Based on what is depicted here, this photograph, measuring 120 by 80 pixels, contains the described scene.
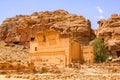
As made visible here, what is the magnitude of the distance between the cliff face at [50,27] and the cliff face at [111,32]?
11.4 feet

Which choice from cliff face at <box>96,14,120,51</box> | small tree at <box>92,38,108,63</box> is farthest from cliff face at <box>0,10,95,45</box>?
small tree at <box>92,38,108,63</box>

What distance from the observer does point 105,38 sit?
60375 millimetres

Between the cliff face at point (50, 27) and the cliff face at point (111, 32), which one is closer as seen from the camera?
the cliff face at point (111, 32)

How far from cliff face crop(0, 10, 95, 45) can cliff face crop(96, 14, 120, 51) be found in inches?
136

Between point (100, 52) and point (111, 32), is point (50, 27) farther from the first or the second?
point (100, 52)

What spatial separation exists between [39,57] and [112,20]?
2879 cm

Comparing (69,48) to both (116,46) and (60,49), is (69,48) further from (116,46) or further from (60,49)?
(116,46)

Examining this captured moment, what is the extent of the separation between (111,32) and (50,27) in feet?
45.6

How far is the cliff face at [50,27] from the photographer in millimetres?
62125

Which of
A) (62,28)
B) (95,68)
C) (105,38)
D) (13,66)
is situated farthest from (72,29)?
(13,66)

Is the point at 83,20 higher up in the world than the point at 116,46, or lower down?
higher up

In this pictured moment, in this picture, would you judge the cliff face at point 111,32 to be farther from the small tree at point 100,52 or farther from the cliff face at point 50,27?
the cliff face at point 50,27

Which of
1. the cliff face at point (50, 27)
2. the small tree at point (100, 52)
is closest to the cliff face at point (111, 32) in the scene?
the small tree at point (100, 52)

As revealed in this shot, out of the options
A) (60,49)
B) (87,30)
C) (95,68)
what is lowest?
(95,68)
